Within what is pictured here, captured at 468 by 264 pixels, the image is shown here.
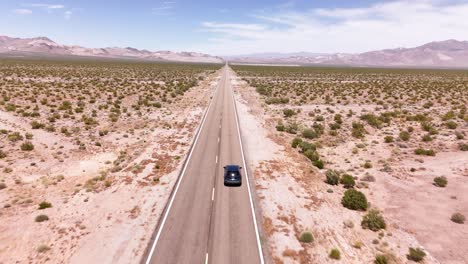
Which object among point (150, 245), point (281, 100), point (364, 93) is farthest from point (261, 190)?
point (364, 93)

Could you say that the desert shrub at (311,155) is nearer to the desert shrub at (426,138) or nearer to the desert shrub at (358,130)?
the desert shrub at (358,130)

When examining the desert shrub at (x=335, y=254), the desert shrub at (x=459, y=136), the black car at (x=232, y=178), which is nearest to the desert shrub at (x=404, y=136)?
the desert shrub at (x=459, y=136)

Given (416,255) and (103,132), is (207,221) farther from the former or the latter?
(103,132)

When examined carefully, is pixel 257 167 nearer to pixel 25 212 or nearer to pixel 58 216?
pixel 58 216

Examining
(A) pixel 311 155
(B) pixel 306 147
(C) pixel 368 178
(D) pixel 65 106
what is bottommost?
(C) pixel 368 178

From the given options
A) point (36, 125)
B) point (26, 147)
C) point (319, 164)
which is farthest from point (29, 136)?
point (319, 164)

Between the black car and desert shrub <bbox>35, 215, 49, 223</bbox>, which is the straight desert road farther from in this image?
desert shrub <bbox>35, 215, 49, 223</bbox>

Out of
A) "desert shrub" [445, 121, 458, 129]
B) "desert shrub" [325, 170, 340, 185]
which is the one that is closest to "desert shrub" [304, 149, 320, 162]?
"desert shrub" [325, 170, 340, 185]
